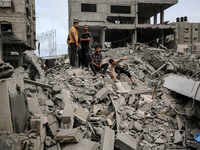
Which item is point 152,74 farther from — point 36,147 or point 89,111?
point 36,147

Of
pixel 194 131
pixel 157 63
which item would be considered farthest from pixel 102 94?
pixel 157 63

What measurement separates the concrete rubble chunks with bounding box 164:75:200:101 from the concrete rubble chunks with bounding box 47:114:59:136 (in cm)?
349

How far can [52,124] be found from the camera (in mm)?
3342

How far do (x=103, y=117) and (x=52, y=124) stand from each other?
162cm

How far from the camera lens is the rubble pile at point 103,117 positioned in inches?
117

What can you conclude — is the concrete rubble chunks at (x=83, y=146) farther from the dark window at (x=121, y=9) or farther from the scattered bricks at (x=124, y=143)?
the dark window at (x=121, y=9)

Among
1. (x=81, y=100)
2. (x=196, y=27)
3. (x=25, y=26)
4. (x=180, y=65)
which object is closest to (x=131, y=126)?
(x=81, y=100)

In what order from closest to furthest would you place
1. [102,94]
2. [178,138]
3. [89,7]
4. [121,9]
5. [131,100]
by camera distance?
[178,138] < [102,94] < [131,100] < [89,7] < [121,9]

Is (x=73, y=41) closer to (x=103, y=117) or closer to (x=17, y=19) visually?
(x=103, y=117)

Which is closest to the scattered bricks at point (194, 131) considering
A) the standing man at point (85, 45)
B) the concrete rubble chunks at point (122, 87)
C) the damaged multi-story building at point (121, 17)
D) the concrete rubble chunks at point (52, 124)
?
the concrete rubble chunks at point (122, 87)

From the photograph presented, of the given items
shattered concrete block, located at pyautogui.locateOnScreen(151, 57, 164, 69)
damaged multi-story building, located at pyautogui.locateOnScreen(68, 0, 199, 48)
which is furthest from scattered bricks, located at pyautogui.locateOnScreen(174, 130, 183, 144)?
damaged multi-story building, located at pyautogui.locateOnScreen(68, 0, 199, 48)

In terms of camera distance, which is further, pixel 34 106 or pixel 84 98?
pixel 84 98

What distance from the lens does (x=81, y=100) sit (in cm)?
490

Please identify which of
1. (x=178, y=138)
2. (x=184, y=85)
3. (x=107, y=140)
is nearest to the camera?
(x=107, y=140)
